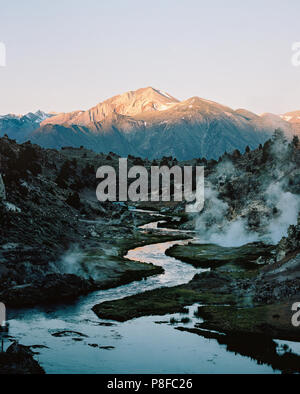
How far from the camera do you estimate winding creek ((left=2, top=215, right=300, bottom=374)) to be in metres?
45.8

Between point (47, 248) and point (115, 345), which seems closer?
point (115, 345)

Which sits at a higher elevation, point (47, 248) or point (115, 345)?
point (47, 248)

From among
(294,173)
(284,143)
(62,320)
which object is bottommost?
(62,320)

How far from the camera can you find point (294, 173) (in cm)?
13762

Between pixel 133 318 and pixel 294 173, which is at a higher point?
pixel 294 173

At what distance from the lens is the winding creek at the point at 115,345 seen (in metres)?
45.8

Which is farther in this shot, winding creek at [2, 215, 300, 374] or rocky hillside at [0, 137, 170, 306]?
rocky hillside at [0, 137, 170, 306]

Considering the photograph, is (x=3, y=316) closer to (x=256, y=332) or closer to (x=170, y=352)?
(x=170, y=352)

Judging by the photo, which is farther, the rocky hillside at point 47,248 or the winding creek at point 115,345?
the rocky hillside at point 47,248

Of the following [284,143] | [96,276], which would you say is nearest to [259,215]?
[284,143]

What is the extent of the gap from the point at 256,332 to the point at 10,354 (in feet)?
90.8

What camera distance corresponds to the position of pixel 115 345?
5150 cm
